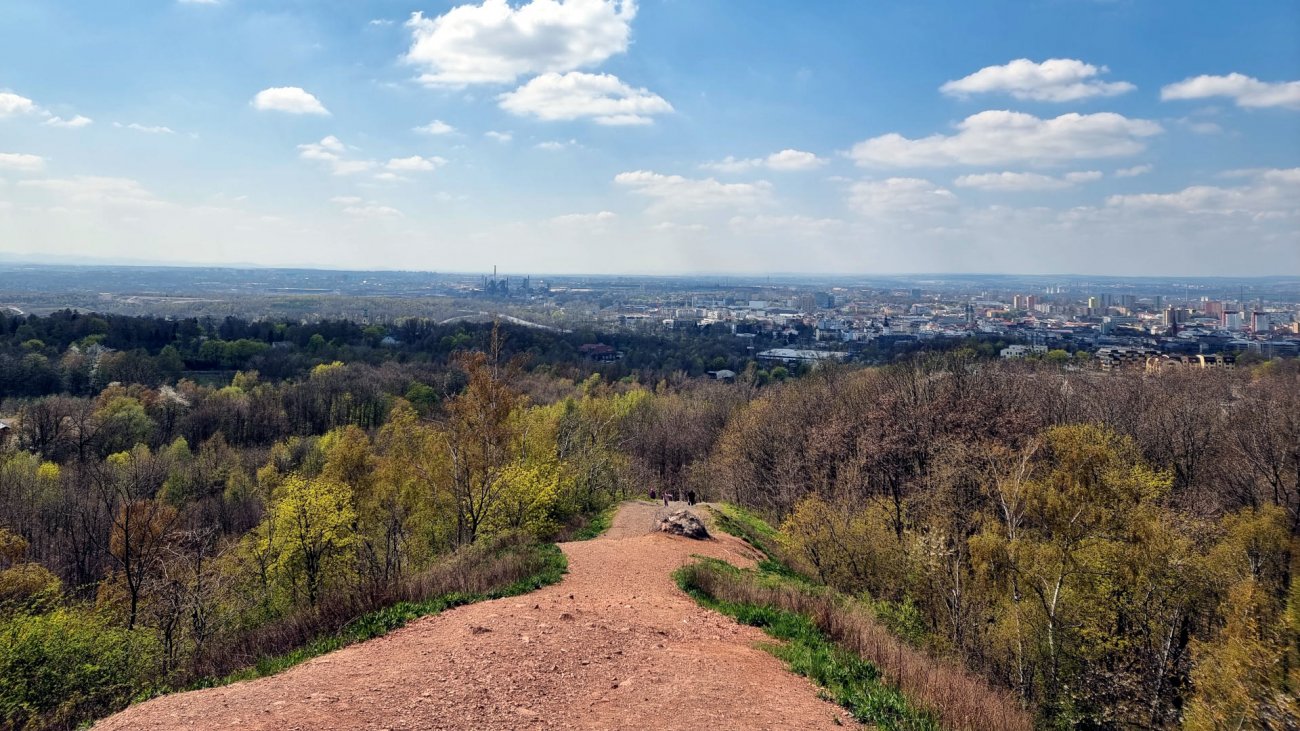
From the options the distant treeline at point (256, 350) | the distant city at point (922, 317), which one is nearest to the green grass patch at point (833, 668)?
the distant city at point (922, 317)

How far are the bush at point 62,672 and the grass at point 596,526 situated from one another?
445 inches

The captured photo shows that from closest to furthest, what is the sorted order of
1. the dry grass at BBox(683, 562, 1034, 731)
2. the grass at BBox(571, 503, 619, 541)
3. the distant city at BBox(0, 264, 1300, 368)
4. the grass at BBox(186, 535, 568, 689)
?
the dry grass at BBox(683, 562, 1034, 731)
the grass at BBox(186, 535, 568, 689)
the grass at BBox(571, 503, 619, 541)
the distant city at BBox(0, 264, 1300, 368)

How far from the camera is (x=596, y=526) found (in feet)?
74.5

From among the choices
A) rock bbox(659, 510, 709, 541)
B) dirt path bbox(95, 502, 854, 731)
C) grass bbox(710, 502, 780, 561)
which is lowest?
grass bbox(710, 502, 780, 561)

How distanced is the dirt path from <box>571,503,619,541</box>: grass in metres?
9.02

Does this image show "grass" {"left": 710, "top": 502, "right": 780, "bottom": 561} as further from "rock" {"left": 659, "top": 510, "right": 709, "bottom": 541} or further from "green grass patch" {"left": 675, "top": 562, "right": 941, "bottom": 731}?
"green grass patch" {"left": 675, "top": 562, "right": 941, "bottom": 731}

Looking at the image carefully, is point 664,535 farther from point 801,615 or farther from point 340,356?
point 340,356

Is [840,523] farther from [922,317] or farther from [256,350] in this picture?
[922,317]

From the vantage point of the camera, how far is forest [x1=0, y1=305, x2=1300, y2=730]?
12102mm

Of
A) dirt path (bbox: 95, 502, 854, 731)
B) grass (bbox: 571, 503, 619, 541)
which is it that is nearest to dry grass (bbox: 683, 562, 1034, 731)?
dirt path (bbox: 95, 502, 854, 731)

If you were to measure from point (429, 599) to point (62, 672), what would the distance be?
19.7 feet

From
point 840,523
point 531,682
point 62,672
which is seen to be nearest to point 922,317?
point 840,523

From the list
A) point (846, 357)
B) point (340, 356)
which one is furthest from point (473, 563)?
point (340, 356)

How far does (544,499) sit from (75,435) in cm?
4793
